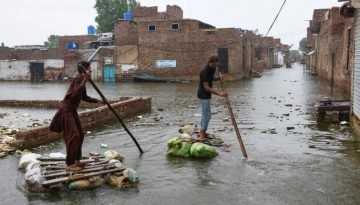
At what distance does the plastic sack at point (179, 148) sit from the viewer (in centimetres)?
760

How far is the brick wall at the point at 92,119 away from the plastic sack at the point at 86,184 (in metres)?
3.18

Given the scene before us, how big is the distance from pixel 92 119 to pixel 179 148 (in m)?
4.07

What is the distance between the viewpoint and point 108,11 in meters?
64.3

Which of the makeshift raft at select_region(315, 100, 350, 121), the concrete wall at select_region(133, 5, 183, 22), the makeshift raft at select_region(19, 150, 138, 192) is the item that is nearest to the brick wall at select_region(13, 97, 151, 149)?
the makeshift raft at select_region(19, 150, 138, 192)

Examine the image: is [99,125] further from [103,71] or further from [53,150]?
[103,71]

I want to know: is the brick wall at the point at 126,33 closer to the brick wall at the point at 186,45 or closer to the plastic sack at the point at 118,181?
the brick wall at the point at 186,45

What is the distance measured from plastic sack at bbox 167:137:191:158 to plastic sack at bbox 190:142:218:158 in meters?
0.14

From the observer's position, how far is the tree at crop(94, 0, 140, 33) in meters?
63.8

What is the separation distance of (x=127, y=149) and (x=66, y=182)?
2.70m

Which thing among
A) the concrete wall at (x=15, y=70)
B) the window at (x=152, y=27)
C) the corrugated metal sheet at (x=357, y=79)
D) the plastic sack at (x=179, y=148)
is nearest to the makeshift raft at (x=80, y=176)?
the plastic sack at (x=179, y=148)

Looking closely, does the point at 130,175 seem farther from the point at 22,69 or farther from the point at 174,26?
the point at 22,69

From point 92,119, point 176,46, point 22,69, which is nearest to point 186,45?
point 176,46

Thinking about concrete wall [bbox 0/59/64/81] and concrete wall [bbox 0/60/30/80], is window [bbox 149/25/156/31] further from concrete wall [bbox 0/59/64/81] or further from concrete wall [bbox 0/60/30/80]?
concrete wall [bbox 0/60/30/80]

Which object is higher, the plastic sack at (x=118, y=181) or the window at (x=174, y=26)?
the window at (x=174, y=26)
